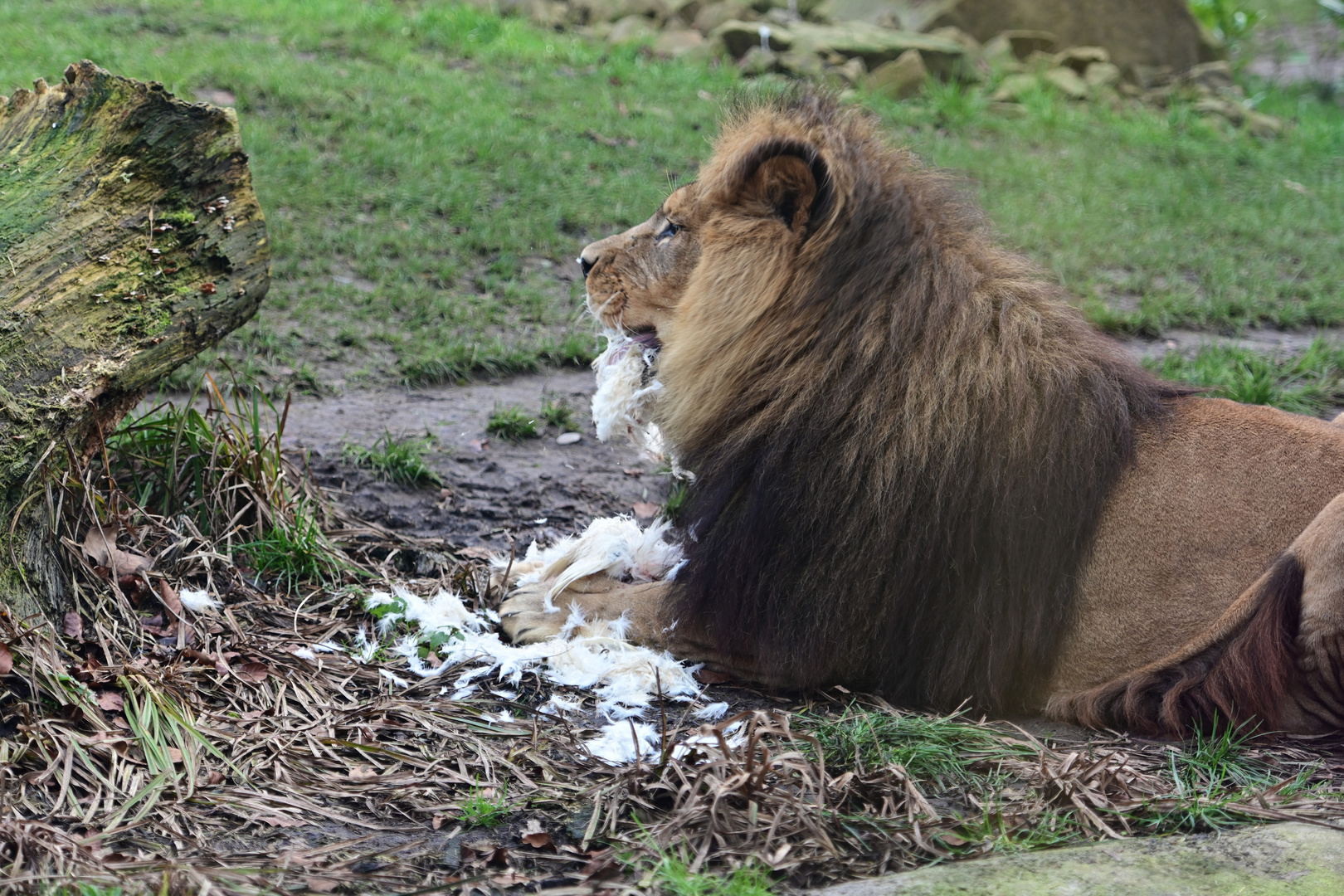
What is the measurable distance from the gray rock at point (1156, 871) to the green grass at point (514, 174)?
3593mm

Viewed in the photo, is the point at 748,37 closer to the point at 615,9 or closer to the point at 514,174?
the point at 615,9

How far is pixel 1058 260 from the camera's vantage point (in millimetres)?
7172

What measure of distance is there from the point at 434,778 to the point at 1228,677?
1.88m

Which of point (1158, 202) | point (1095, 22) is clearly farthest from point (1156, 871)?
point (1095, 22)

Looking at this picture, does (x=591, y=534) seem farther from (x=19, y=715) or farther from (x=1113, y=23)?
(x=1113, y=23)

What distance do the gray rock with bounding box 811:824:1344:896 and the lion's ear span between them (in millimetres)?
1630

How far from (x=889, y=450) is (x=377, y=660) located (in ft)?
4.90

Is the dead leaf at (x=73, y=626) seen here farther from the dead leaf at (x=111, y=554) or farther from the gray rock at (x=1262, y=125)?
the gray rock at (x=1262, y=125)

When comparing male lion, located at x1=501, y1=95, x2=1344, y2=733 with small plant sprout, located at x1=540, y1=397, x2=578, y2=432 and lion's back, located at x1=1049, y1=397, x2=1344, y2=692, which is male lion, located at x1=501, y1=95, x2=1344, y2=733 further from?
small plant sprout, located at x1=540, y1=397, x2=578, y2=432

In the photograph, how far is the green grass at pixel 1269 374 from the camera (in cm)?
536

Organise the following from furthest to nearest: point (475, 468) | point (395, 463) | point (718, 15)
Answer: point (718, 15) → point (475, 468) → point (395, 463)

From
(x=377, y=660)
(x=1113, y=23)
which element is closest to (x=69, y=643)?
(x=377, y=660)

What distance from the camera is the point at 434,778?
97.6 inches

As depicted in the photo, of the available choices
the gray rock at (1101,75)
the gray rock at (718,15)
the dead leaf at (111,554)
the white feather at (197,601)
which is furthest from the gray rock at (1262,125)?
the dead leaf at (111,554)
